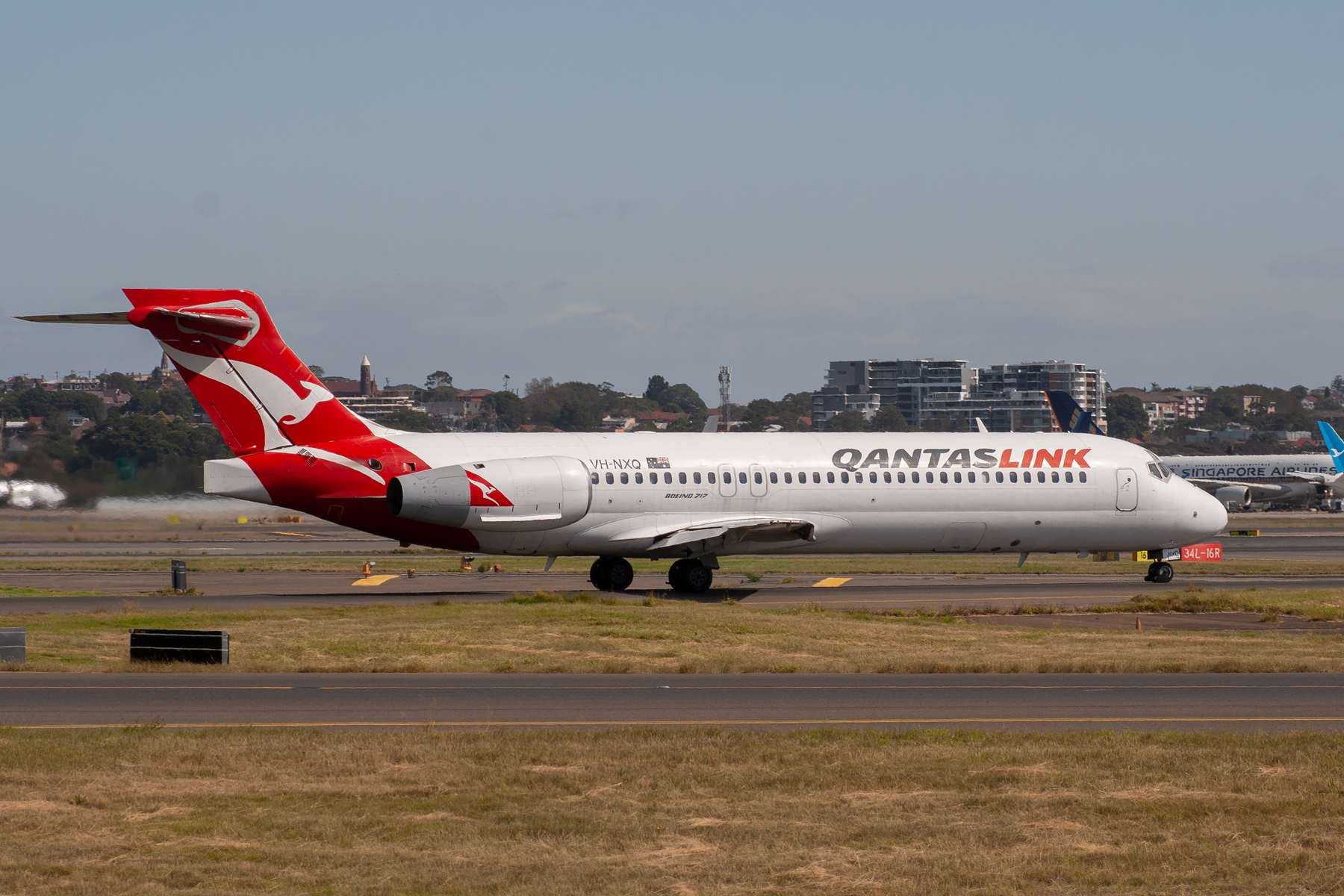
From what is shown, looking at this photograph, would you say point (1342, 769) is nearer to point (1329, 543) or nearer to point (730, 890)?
point (730, 890)

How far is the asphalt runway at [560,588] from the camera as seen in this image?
108 feet

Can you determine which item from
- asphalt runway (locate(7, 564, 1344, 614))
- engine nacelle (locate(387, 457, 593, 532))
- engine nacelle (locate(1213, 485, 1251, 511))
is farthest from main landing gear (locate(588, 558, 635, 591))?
engine nacelle (locate(1213, 485, 1251, 511))

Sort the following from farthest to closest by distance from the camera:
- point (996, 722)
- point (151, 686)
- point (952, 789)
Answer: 1. point (151, 686)
2. point (996, 722)
3. point (952, 789)

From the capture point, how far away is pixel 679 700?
17.9m

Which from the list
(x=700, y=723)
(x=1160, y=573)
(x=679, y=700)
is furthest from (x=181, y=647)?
(x=1160, y=573)

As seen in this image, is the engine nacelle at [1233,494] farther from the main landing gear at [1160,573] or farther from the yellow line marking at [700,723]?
the yellow line marking at [700,723]

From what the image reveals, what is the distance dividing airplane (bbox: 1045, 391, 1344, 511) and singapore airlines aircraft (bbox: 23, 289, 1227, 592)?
164 feet

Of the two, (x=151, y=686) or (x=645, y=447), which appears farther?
(x=645, y=447)

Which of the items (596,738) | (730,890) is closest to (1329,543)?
(596,738)

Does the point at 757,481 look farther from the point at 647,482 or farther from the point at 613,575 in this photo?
the point at 613,575

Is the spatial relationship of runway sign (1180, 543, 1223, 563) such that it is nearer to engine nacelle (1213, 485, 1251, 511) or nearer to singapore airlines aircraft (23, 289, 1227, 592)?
singapore airlines aircraft (23, 289, 1227, 592)

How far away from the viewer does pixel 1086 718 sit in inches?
651

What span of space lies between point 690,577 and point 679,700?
17863 millimetres

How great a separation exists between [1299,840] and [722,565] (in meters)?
38.7
